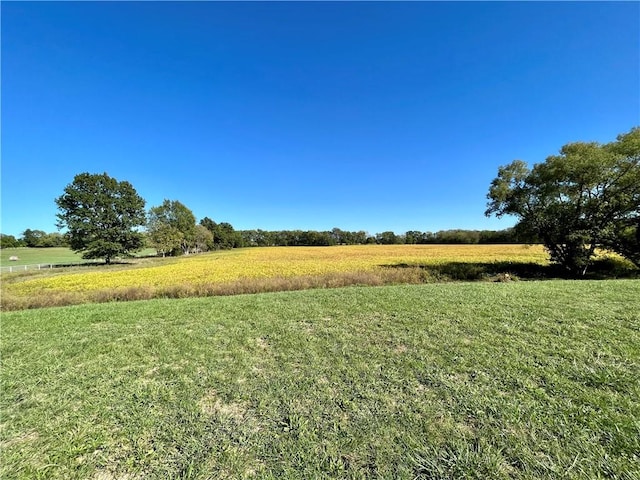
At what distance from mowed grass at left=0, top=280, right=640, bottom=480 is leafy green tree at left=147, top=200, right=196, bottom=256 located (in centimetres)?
5146

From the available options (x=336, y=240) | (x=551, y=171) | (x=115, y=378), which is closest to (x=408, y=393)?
(x=115, y=378)

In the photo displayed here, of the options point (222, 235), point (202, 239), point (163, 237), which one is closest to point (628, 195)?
point (163, 237)

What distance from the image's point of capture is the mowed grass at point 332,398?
7.33ft

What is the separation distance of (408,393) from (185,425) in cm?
256

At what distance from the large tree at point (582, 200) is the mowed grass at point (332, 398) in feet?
45.8

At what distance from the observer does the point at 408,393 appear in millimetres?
3188

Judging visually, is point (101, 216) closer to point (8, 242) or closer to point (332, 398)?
point (332, 398)

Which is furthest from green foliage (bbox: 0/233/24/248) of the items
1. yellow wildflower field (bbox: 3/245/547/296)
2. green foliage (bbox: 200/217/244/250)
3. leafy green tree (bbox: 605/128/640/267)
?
leafy green tree (bbox: 605/128/640/267)

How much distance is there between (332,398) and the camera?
3.16 metres

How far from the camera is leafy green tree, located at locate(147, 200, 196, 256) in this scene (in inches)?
2025

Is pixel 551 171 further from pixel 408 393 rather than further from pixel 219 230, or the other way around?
pixel 219 230

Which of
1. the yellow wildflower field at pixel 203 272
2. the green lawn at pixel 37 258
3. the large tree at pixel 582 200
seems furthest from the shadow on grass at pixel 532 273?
the green lawn at pixel 37 258

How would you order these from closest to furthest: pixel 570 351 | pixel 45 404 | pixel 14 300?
pixel 45 404, pixel 570 351, pixel 14 300

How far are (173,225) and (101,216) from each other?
81.8ft
